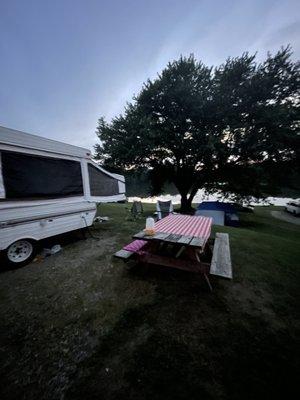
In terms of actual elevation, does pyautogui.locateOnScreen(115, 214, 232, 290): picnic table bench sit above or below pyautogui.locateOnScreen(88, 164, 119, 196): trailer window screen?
below

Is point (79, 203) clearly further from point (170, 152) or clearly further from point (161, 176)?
point (161, 176)

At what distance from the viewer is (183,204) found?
691 inches

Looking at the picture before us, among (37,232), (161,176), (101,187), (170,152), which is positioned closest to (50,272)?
(37,232)

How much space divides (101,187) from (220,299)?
19.0 feet

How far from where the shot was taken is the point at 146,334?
2660mm

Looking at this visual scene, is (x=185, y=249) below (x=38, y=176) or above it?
below

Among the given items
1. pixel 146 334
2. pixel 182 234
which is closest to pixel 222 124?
pixel 182 234

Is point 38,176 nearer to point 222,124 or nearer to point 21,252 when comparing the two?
point 21,252

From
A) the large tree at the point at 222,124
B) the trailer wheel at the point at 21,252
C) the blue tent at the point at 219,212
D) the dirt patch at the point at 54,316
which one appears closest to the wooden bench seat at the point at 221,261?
the dirt patch at the point at 54,316

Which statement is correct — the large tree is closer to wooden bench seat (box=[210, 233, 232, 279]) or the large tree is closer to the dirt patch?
wooden bench seat (box=[210, 233, 232, 279])

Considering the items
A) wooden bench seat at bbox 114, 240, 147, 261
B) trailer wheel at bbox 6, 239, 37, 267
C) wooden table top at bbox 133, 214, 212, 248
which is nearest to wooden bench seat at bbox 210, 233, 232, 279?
wooden table top at bbox 133, 214, 212, 248

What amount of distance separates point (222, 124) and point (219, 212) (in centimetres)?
685

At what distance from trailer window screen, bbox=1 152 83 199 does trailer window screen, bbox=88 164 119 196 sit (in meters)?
0.53

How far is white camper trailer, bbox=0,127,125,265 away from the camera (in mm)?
4652
